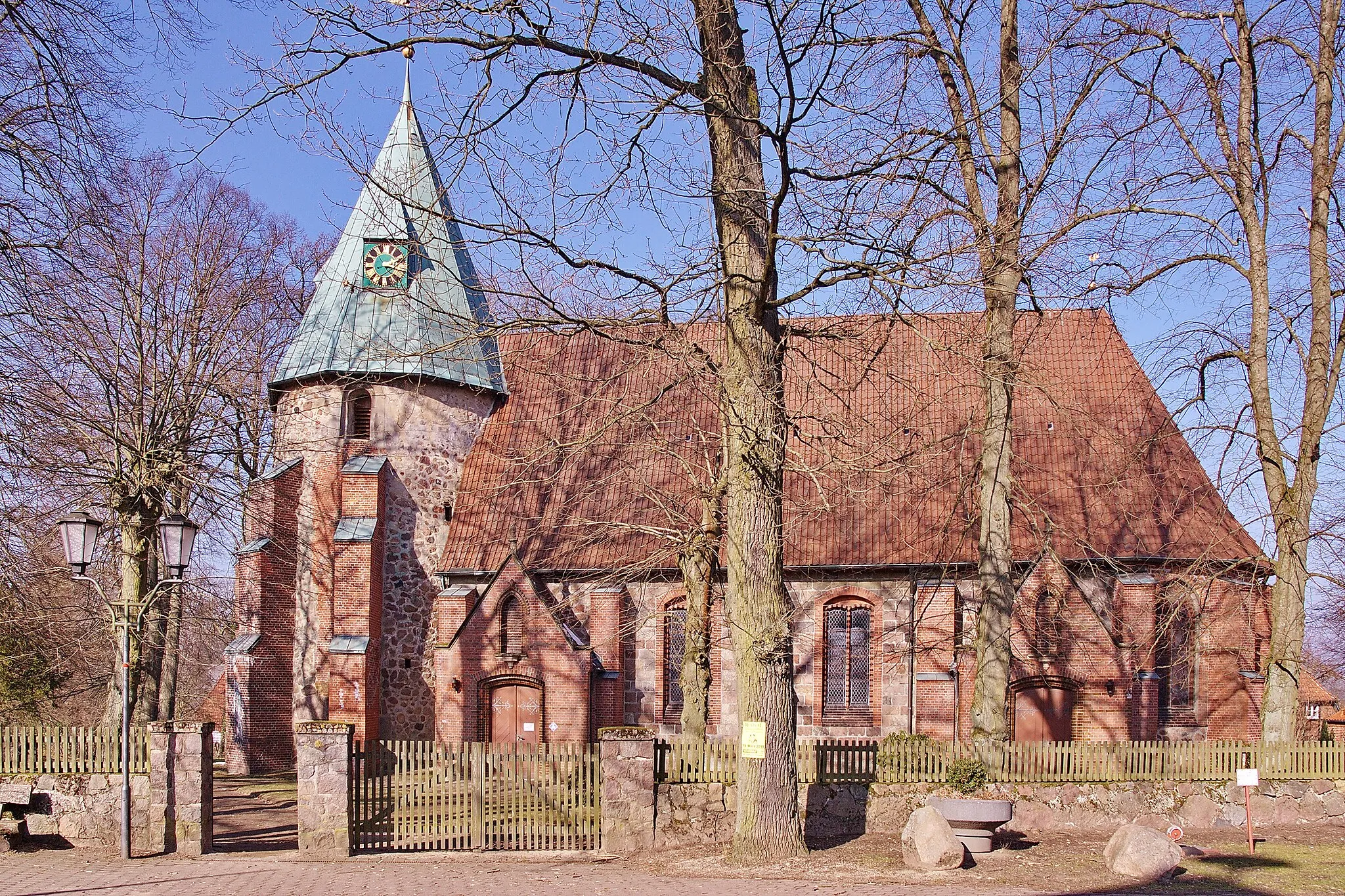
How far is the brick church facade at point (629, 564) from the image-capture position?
66.9 ft

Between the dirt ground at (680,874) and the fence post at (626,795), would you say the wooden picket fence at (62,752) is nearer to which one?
the dirt ground at (680,874)

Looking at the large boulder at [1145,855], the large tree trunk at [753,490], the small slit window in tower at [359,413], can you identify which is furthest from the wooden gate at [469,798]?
the small slit window in tower at [359,413]

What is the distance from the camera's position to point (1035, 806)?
14.2 metres

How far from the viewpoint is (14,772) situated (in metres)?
13.5

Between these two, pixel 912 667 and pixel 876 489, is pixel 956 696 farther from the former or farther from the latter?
pixel 876 489

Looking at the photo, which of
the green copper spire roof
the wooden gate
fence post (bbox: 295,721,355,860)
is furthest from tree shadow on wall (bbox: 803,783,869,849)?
the green copper spire roof

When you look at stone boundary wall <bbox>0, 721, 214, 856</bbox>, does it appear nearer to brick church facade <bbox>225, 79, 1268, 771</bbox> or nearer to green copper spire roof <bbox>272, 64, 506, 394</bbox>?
brick church facade <bbox>225, 79, 1268, 771</bbox>

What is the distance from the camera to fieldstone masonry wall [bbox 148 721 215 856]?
42.4ft

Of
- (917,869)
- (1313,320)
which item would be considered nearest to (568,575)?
(917,869)

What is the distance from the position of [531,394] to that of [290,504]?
551 cm

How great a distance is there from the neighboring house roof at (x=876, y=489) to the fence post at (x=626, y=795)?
5.51 metres

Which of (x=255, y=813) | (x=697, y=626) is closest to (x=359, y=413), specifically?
(x=255, y=813)

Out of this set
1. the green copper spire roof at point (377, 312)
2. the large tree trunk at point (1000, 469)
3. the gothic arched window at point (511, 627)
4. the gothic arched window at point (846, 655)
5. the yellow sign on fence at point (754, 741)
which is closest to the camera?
the yellow sign on fence at point (754, 741)

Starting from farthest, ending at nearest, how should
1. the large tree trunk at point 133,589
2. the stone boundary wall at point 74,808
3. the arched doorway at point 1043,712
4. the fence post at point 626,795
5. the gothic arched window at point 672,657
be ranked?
the gothic arched window at point 672,657 → the arched doorway at point 1043,712 → the large tree trunk at point 133,589 → the stone boundary wall at point 74,808 → the fence post at point 626,795
